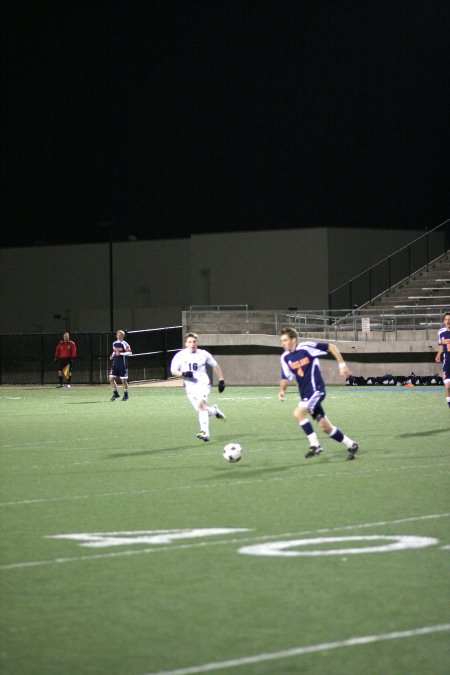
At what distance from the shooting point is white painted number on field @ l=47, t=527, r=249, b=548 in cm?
1048

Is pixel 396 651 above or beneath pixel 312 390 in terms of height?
beneath

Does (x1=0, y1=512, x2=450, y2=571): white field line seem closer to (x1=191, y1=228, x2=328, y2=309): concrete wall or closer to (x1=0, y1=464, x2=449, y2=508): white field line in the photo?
(x1=0, y1=464, x2=449, y2=508): white field line

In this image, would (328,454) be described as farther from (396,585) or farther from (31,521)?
(396,585)

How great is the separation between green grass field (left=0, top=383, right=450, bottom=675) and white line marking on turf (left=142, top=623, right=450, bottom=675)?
→ 0.02 m

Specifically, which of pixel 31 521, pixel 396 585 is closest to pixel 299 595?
pixel 396 585

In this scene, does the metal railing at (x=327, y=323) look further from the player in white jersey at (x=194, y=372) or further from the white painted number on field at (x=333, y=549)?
the white painted number on field at (x=333, y=549)

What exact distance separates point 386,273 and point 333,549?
145 feet

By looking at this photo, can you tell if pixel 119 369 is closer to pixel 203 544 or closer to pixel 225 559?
pixel 203 544

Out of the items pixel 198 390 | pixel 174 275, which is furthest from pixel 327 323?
pixel 198 390

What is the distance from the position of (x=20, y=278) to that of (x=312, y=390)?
52.4m

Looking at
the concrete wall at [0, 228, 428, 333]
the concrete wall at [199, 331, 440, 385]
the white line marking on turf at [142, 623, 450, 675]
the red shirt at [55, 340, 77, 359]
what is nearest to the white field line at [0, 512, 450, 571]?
the white line marking on turf at [142, 623, 450, 675]

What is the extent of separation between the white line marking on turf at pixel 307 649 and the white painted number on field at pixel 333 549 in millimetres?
2602

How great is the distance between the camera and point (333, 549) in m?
9.89

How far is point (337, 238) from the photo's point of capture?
55594 mm
